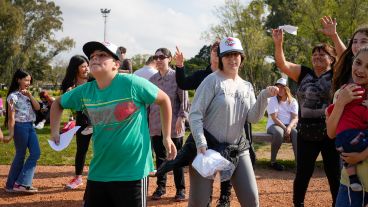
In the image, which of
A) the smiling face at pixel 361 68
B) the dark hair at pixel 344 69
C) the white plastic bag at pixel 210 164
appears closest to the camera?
the smiling face at pixel 361 68

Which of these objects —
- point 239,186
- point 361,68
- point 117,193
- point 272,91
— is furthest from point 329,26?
point 117,193

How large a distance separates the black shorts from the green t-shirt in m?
0.04

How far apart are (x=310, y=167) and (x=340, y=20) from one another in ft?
60.3

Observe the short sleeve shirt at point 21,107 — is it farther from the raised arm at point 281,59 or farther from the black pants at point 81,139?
the raised arm at point 281,59

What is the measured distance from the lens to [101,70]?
126 inches

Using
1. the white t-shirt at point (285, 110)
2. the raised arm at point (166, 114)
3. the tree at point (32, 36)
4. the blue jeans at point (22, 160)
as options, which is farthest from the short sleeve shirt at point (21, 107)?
the tree at point (32, 36)

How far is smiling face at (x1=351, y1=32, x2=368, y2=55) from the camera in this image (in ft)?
11.4

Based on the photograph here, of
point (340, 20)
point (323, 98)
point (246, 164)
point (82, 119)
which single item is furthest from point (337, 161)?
point (340, 20)

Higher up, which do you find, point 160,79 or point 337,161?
point 160,79

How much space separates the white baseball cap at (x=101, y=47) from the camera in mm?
3199

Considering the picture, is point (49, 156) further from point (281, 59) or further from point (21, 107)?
point (281, 59)

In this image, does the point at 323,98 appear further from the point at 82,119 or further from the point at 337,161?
the point at 82,119

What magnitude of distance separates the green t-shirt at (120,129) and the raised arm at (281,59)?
1.76 metres

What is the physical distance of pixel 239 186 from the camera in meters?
3.77
